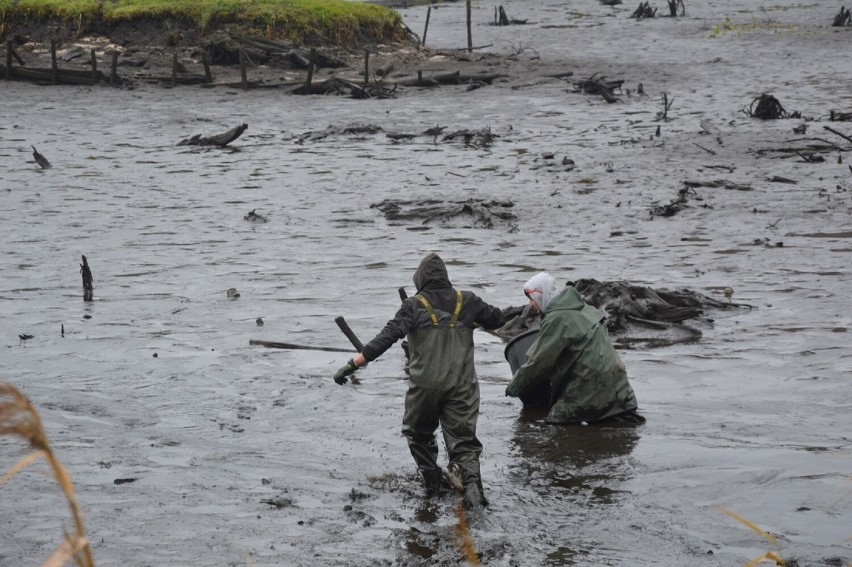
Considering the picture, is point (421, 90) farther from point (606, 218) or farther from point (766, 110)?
point (606, 218)

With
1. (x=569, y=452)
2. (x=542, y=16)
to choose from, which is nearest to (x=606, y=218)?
(x=569, y=452)

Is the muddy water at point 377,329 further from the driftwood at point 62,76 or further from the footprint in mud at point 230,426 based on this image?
the driftwood at point 62,76

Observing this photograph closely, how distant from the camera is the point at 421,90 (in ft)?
115

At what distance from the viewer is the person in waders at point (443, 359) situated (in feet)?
23.0

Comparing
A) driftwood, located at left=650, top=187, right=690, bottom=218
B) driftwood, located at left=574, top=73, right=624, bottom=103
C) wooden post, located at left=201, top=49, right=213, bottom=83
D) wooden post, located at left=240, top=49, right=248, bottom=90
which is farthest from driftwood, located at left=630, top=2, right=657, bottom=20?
driftwood, located at left=650, top=187, right=690, bottom=218

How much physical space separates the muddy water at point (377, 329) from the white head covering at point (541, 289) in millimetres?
1050

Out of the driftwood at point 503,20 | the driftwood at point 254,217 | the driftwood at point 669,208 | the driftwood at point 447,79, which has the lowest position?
the driftwood at point 254,217

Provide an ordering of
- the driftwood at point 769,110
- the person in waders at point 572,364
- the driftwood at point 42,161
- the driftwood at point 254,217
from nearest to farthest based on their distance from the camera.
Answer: the person in waders at point 572,364
the driftwood at point 254,217
the driftwood at point 42,161
the driftwood at point 769,110

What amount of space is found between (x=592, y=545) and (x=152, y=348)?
Answer: 20.0 feet

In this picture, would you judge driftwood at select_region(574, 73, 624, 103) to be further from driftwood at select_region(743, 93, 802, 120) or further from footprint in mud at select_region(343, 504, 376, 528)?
footprint in mud at select_region(343, 504, 376, 528)

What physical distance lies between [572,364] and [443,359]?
63.8 inches

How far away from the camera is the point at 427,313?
701cm

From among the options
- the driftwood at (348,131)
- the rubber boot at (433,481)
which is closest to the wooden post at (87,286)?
the rubber boot at (433,481)

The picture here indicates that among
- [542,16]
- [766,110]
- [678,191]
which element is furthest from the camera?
[542,16]
